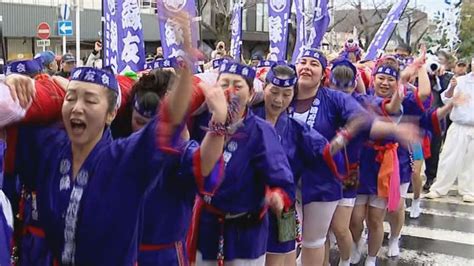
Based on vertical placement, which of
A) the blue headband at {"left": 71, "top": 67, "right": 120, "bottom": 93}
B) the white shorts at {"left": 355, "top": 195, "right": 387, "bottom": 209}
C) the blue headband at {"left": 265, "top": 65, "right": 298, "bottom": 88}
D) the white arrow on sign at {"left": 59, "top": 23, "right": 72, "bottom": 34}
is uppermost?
the white arrow on sign at {"left": 59, "top": 23, "right": 72, "bottom": 34}

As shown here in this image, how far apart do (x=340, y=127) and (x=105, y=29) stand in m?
2.05

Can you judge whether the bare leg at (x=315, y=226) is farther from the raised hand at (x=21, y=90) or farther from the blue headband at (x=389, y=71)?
the raised hand at (x=21, y=90)

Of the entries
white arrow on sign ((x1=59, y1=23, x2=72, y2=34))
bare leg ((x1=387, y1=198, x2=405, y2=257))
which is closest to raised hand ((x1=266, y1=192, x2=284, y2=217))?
bare leg ((x1=387, y1=198, x2=405, y2=257))

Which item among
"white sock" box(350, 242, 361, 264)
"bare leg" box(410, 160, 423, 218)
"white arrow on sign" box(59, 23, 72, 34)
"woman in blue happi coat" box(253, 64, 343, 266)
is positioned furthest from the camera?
"white arrow on sign" box(59, 23, 72, 34)

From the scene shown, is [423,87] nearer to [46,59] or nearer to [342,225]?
[342,225]

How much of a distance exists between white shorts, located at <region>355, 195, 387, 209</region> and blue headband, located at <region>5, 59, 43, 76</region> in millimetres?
3091

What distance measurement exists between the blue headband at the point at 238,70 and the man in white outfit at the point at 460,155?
5.42m

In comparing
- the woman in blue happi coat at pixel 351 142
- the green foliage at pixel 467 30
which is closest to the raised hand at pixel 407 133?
the woman in blue happi coat at pixel 351 142

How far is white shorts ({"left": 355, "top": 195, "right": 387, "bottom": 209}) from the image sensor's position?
531cm

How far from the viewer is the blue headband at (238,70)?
3383 millimetres

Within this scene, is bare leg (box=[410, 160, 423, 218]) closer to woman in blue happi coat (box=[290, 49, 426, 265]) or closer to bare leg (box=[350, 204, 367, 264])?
bare leg (box=[350, 204, 367, 264])

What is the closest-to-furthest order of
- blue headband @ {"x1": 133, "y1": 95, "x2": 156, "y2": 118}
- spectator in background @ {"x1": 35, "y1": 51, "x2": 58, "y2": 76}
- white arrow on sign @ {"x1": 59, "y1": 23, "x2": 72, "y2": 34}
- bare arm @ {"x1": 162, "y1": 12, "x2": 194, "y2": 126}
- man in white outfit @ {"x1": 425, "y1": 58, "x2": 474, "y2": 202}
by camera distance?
1. bare arm @ {"x1": 162, "y1": 12, "x2": 194, "y2": 126}
2. blue headband @ {"x1": 133, "y1": 95, "x2": 156, "y2": 118}
3. spectator in background @ {"x1": 35, "y1": 51, "x2": 58, "y2": 76}
4. man in white outfit @ {"x1": 425, "y1": 58, "x2": 474, "y2": 202}
5. white arrow on sign @ {"x1": 59, "y1": 23, "x2": 72, "y2": 34}

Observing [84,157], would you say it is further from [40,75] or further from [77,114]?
[40,75]

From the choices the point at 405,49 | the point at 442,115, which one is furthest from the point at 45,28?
the point at 442,115
